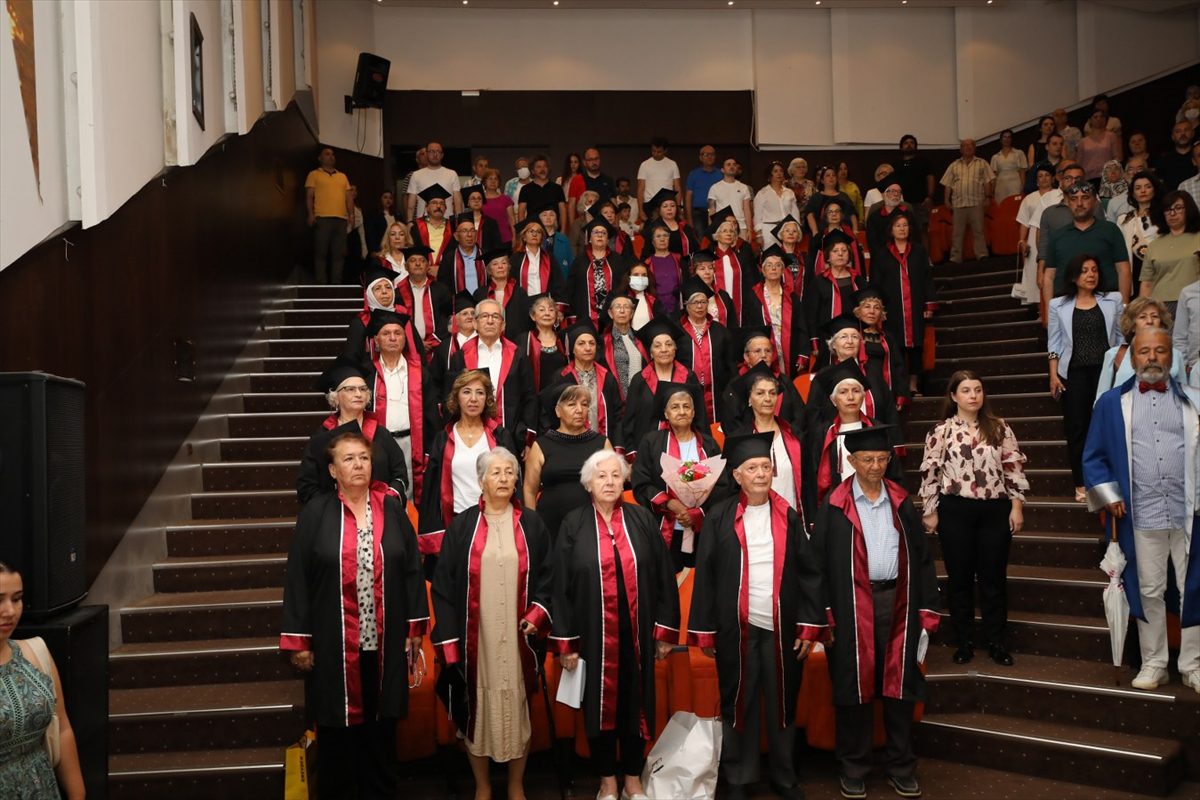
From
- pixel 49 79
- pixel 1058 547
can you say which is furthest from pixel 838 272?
pixel 49 79

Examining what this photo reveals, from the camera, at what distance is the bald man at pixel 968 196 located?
11.9 m

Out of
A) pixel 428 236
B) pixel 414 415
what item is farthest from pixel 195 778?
pixel 428 236

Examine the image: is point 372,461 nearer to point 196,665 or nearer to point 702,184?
point 196,665

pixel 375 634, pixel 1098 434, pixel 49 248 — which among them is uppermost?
pixel 49 248

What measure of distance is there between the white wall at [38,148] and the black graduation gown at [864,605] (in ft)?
11.3

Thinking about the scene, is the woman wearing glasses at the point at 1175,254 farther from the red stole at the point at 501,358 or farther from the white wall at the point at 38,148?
the white wall at the point at 38,148

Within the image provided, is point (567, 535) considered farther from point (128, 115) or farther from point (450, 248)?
point (450, 248)

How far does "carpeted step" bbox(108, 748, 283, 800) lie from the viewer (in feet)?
16.2

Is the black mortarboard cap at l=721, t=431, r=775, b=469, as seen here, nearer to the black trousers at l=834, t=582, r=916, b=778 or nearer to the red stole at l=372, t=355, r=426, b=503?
the black trousers at l=834, t=582, r=916, b=778

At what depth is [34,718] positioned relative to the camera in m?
3.26

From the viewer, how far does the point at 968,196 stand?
1188cm

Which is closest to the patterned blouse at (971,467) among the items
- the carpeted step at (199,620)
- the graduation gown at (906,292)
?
the graduation gown at (906,292)

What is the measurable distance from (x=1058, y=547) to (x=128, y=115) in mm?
5353

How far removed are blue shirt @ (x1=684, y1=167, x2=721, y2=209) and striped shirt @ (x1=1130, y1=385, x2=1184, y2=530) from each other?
7650 mm
